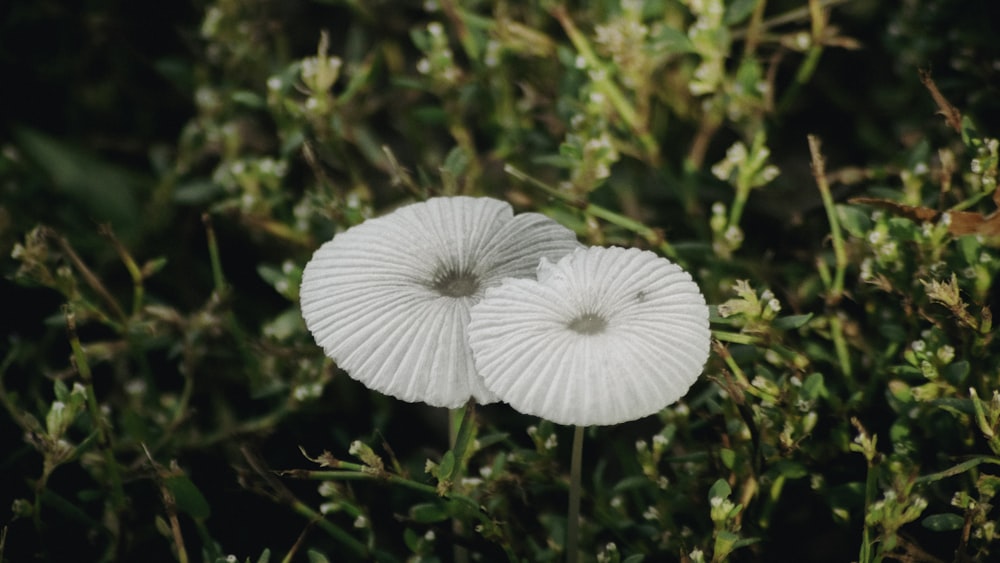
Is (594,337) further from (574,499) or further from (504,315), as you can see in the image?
(574,499)

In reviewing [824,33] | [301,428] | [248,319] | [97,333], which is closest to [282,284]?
[301,428]

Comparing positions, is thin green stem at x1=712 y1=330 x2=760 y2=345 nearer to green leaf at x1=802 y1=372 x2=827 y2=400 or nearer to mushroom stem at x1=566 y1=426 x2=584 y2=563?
green leaf at x1=802 y1=372 x2=827 y2=400

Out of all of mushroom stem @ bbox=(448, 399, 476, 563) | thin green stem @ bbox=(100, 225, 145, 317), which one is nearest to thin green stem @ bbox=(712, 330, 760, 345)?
mushroom stem @ bbox=(448, 399, 476, 563)

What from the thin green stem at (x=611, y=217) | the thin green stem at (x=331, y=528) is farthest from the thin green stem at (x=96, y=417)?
the thin green stem at (x=611, y=217)

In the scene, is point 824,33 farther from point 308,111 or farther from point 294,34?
point 294,34

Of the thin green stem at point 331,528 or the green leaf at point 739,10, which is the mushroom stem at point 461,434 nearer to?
the thin green stem at point 331,528
